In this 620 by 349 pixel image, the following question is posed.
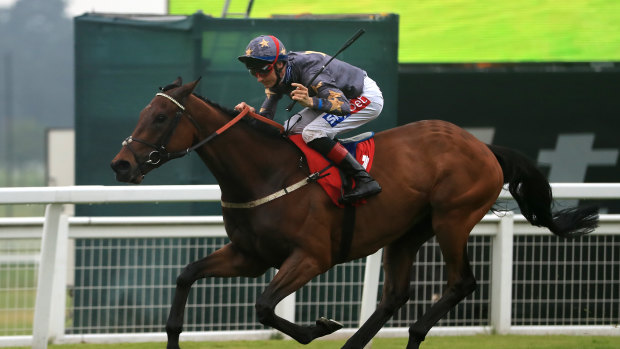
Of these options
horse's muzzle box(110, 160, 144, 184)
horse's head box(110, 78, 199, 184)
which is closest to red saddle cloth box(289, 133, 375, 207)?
horse's head box(110, 78, 199, 184)

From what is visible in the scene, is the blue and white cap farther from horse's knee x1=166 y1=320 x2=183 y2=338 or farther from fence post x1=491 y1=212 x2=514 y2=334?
fence post x1=491 y1=212 x2=514 y2=334

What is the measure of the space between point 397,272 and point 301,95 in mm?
1282

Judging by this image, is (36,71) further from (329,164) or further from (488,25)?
(329,164)

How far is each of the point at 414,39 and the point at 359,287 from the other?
111 inches

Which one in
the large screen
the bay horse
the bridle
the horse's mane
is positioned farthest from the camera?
the large screen

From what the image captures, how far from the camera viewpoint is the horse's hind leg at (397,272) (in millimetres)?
5312

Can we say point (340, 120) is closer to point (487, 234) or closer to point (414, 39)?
point (487, 234)

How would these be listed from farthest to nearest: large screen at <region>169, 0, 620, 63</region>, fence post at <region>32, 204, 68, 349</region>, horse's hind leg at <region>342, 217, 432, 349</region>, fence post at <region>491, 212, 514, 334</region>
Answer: large screen at <region>169, 0, 620, 63</region>, fence post at <region>491, 212, 514, 334</region>, horse's hind leg at <region>342, 217, 432, 349</region>, fence post at <region>32, 204, 68, 349</region>

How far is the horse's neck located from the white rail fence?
687 millimetres

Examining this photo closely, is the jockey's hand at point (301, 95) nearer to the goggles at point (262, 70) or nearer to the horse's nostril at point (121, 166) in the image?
the goggles at point (262, 70)

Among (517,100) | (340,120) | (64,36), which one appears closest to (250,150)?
(340,120)

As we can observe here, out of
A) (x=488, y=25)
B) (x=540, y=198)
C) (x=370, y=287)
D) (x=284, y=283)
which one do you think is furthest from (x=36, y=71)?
(x=284, y=283)

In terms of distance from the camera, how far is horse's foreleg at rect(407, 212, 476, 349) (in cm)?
522

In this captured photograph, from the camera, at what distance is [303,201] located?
15.7 ft
